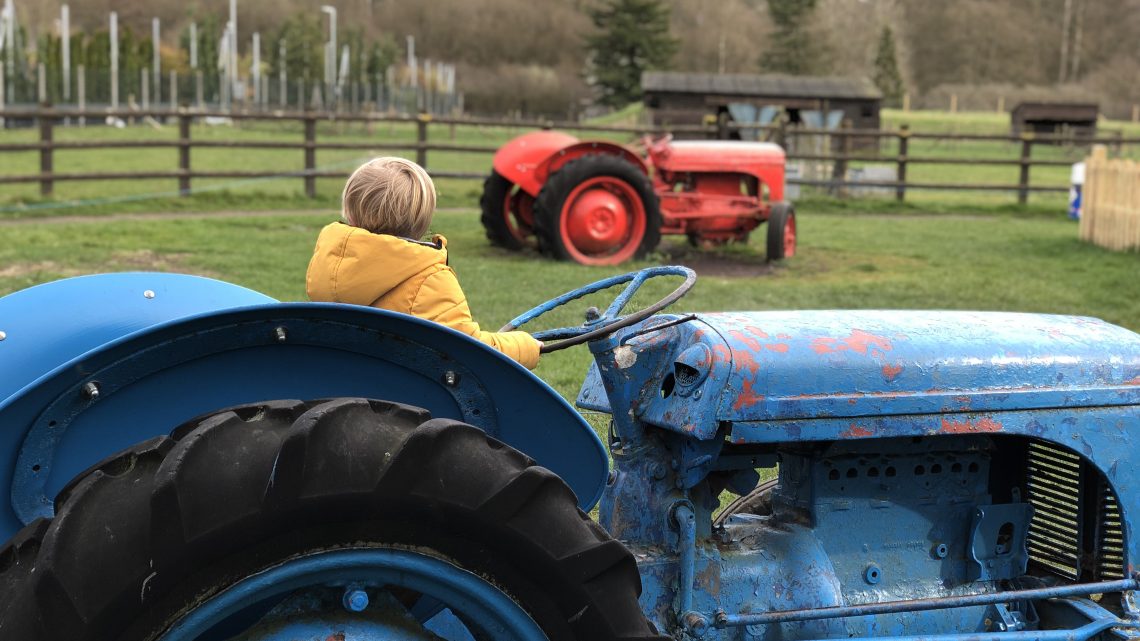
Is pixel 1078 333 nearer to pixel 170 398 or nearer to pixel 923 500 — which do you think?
pixel 923 500

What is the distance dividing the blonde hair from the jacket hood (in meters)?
0.08

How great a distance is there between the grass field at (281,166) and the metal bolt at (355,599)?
13.7 meters

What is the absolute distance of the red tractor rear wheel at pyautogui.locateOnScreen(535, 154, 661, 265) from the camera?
11.0m

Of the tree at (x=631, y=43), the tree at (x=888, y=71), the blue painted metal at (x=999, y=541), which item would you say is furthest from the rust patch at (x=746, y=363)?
the tree at (x=888, y=71)

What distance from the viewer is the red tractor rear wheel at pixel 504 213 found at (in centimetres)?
1205

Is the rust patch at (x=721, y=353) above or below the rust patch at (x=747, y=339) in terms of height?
below

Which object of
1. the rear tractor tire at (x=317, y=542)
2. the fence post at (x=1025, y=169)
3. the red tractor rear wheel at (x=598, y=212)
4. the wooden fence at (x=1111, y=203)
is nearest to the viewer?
the rear tractor tire at (x=317, y=542)

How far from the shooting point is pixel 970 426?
262 centimetres

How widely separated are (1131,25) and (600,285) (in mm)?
101274

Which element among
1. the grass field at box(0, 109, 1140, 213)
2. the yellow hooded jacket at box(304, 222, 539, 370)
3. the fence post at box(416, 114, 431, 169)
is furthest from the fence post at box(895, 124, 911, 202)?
the yellow hooded jacket at box(304, 222, 539, 370)

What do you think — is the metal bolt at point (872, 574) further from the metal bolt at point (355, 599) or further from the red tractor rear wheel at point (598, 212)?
the red tractor rear wheel at point (598, 212)

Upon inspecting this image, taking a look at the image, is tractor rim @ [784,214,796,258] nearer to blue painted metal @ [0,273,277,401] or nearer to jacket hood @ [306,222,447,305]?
blue painted metal @ [0,273,277,401]

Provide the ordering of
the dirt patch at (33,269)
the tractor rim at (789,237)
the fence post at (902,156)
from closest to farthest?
the dirt patch at (33,269) → the tractor rim at (789,237) → the fence post at (902,156)

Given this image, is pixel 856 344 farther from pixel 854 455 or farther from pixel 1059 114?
pixel 1059 114
